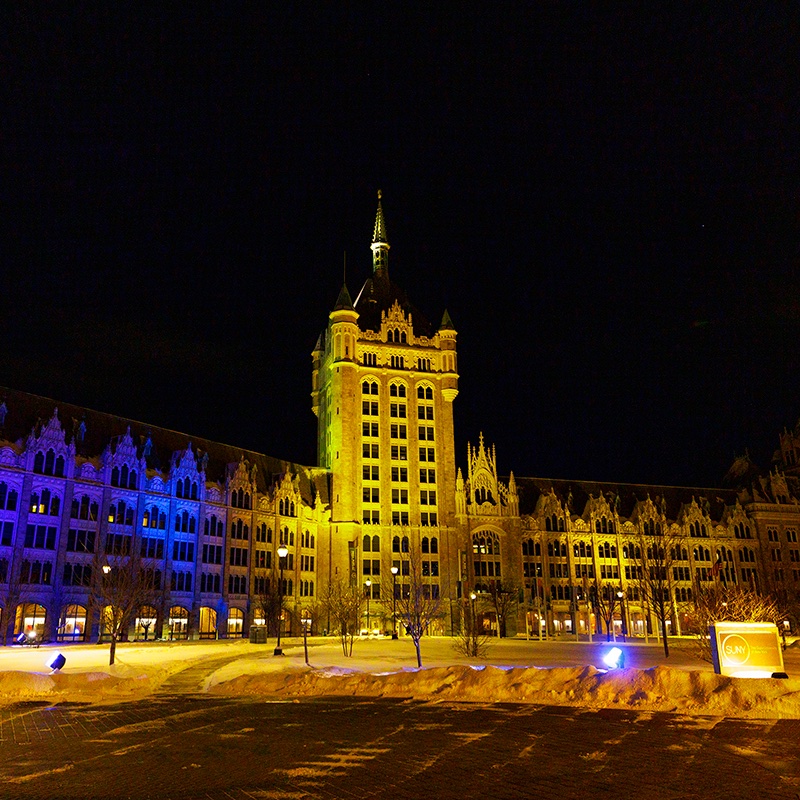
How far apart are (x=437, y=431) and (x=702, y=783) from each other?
8815cm

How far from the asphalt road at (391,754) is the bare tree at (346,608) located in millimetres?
24820

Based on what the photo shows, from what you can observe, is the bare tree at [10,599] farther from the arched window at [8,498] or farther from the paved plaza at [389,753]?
the paved plaza at [389,753]

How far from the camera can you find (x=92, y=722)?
18016mm

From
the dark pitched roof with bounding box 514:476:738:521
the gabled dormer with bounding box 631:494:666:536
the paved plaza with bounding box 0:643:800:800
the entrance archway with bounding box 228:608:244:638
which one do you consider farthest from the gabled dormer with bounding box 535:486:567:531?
the paved plaza with bounding box 0:643:800:800

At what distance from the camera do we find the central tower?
92.9m

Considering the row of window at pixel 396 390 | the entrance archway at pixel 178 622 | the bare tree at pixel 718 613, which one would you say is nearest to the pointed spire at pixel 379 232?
the row of window at pixel 396 390

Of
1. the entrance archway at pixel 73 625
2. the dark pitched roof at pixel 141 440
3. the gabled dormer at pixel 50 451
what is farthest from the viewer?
the dark pitched roof at pixel 141 440

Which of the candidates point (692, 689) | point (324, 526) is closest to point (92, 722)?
point (692, 689)

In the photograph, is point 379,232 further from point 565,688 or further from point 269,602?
point 565,688

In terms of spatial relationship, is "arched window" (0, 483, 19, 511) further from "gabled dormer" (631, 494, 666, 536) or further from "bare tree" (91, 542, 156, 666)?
"gabled dormer" (631, 494, 666, 536)

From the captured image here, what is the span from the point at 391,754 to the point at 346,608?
45.8 m

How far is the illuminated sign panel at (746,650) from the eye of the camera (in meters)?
22.8

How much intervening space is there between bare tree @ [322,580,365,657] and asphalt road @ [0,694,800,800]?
24.8m

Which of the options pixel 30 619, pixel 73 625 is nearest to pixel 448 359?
pixel 73 625
